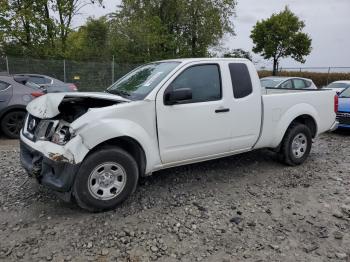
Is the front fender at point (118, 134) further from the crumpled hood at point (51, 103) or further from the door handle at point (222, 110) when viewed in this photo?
the door handle at point (222, 110)

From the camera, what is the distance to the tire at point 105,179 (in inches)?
153

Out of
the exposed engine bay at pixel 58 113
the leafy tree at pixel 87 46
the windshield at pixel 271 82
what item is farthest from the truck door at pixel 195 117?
the leafy tree at pixel 87 46

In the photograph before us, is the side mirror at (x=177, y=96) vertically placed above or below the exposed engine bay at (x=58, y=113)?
above

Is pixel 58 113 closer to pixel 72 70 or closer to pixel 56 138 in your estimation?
pixel 56 138

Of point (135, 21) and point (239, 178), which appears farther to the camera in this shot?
point (135, 21)

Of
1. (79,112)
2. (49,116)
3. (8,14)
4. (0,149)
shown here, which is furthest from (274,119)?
(8,14)

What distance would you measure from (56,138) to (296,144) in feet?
13.4

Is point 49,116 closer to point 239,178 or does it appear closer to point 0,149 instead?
point 239,178

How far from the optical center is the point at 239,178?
17.9 ft

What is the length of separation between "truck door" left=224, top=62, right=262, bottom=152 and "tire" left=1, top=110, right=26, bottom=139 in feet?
17.7

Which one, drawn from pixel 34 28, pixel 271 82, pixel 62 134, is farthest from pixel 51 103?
pixel 34 28

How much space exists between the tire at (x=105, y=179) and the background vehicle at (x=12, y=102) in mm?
5003

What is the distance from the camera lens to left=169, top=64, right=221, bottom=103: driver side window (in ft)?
15.4

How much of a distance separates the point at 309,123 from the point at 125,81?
342cm
